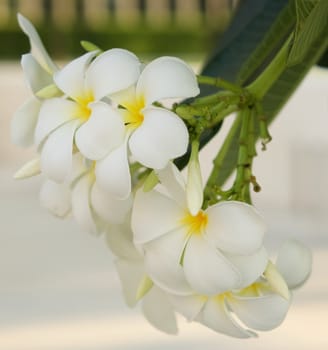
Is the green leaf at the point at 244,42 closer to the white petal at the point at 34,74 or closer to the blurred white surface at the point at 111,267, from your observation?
the white petal at the point at 34,74

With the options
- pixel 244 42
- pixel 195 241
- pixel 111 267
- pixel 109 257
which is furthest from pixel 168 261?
pixel 109 257

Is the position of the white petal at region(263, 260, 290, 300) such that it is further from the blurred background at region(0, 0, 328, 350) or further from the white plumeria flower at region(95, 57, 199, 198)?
the blurred background at region(0, 0, 328, 350)

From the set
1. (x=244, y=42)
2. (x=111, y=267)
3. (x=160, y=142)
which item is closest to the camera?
(x=160, y=142)

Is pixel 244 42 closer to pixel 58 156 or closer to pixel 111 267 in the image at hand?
pixel 58 156

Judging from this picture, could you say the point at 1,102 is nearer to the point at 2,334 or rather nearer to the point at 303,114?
the point at 303,114

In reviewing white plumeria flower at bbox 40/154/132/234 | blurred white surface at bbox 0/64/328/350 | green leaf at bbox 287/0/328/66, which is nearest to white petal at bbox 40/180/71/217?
white plumeria flower at bbox 40/154/132/234

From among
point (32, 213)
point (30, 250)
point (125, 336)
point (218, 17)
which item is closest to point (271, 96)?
point (125, 336)
